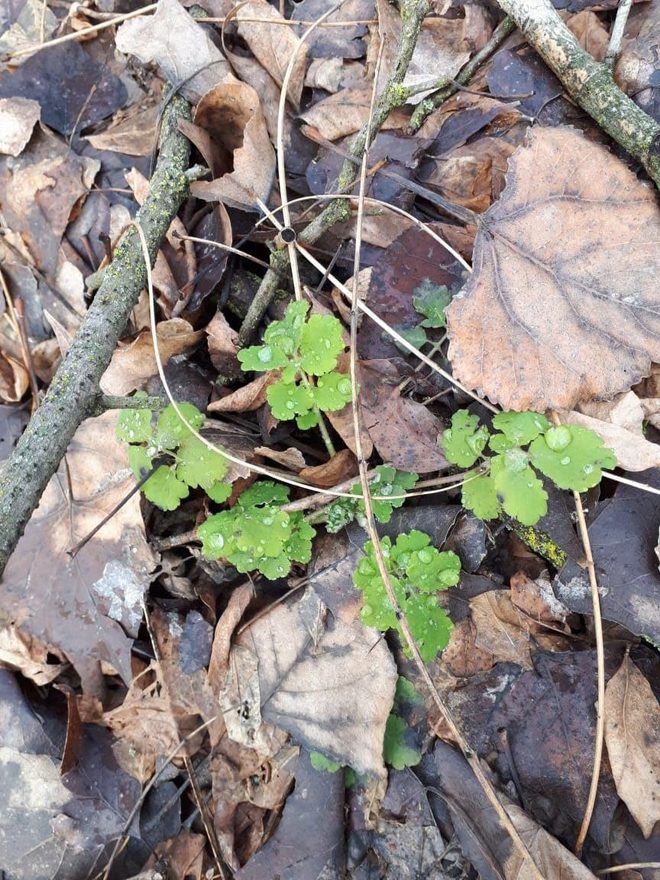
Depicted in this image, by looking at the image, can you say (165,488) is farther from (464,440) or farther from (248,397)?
(464,440)

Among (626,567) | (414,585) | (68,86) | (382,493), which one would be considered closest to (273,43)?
(68,86)

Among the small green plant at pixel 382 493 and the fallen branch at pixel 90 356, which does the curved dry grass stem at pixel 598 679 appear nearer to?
the small green plant at pixel 382 493

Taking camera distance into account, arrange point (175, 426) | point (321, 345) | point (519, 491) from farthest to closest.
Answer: point (175, 426), point (321, 345), point (519, 491)

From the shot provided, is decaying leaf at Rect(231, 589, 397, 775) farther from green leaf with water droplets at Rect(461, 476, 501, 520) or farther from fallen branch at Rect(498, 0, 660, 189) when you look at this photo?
fallen branch at Rect(498, 0, 660, 189)

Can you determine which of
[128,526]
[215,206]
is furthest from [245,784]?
[215,206]

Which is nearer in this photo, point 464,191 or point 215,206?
point 464,191

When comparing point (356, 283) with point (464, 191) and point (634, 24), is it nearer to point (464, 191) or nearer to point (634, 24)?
point (464, 191)

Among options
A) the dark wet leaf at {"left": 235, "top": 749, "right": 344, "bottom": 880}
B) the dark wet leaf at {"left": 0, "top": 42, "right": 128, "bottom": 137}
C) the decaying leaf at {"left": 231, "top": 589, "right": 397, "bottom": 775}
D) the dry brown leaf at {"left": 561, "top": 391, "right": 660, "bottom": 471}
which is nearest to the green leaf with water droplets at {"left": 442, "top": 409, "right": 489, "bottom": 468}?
the dry brown leaf at {"left": 561, "top": 391, "right": 660, "bottom": 471}
